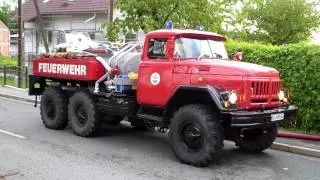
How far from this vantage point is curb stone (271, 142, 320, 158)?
10455mm

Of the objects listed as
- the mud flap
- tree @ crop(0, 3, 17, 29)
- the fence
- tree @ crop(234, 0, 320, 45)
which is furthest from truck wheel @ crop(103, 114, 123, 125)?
tree @ crop(0, 3, 17, 29)

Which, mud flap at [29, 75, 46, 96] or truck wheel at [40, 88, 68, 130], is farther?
mud flap at [29, 75, 46, 96]

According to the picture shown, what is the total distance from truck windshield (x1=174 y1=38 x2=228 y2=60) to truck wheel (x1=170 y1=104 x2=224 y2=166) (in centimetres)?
105

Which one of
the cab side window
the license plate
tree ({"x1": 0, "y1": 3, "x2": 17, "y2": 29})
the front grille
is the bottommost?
the license plate

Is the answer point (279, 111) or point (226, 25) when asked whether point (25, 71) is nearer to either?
point (226, 25)

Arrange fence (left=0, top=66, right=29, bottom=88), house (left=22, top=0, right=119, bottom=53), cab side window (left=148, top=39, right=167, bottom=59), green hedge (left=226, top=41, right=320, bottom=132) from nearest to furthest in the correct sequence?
1. cab side window (left=148, top=39, right=167, bottom=59)
2. green hedge (left=226, top=41, right=320, bottom=132)
3. fence (left=0, top=66, right=29, bottom=88)
4. house (left=22, top=0, right=119, bottom=53)

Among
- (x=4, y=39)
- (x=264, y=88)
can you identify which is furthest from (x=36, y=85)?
(x=4, y=39)

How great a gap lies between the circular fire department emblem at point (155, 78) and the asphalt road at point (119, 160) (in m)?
1.37

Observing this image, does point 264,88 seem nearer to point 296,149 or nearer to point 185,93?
point 185,93

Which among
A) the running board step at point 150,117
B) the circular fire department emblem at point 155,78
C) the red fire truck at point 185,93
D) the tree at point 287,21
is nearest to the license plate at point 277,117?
the red fire truck at point 185,93

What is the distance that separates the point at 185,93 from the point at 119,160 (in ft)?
5.48

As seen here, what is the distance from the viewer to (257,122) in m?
8.96

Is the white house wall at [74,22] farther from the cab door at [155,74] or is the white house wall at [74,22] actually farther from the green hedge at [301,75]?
the cab door at [155,74]

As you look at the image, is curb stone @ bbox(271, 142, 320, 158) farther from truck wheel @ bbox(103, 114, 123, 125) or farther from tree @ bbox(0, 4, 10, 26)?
tree @ bbox(0, 4, 10, 26)
